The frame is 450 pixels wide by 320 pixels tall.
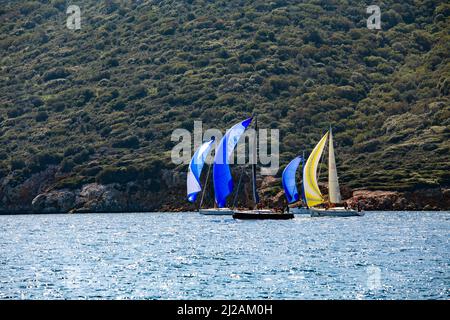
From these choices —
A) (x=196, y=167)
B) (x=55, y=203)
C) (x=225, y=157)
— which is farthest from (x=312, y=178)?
(x=55, y=203)

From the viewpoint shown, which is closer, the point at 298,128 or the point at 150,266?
the point at 150,266

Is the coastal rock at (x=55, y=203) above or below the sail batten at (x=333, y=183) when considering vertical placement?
below

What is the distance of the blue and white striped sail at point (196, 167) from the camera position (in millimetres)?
93625

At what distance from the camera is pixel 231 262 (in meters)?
43.8

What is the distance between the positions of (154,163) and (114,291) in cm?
8327

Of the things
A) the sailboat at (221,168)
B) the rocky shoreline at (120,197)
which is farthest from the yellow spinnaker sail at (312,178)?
the rocky shoreline at (120,197)

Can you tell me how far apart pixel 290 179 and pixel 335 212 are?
542 centimetres

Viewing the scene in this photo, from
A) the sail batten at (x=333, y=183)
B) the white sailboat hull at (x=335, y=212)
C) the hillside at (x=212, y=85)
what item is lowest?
the white sailboat hull at (x=335, y=212)

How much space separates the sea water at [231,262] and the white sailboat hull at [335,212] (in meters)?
12.7

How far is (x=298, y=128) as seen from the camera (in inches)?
5182

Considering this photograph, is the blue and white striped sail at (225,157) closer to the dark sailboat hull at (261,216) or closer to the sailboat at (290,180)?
the dark sailboat hull at (261,216)

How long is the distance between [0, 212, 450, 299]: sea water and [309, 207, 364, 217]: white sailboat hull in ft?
41.5
